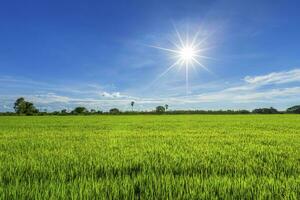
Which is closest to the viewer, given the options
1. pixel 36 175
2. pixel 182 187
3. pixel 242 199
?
pixel 242 199

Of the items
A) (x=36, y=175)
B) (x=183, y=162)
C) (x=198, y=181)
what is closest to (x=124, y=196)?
(x=198, y=181)

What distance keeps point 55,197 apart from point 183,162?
329 cm

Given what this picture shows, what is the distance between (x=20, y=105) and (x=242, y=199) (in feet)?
516

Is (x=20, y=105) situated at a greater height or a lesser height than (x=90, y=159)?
greater

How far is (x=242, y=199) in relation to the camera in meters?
3.79

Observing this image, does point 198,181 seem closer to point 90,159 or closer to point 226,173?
point 226,173

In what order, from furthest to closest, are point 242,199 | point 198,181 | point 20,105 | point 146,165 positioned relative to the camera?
point 20,105, point 146,165, point 198,181, point 242,199

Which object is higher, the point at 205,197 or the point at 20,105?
the point at 20,105

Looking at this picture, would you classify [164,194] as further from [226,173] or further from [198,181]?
[226,173]

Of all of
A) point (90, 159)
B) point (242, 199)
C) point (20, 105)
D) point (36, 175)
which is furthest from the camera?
point (20, 105)

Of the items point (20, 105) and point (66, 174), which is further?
point (20, 105)

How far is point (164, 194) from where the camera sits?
155 inches

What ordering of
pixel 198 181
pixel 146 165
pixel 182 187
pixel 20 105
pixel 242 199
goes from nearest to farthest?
pixel 242 199, pixel 182 187, pixel 198 181, pixel 146 165, pixel 20 105

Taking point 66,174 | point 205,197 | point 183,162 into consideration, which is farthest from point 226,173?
point 66,174
